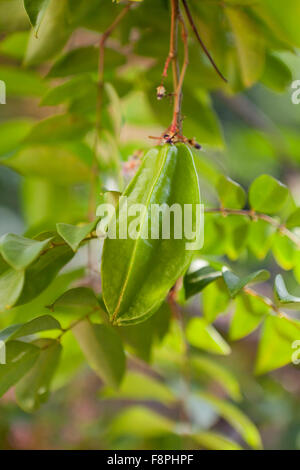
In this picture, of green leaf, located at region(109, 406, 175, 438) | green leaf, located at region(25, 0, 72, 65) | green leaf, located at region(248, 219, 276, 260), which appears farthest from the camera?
green leaf, located at region(109, 406, 175, 438)

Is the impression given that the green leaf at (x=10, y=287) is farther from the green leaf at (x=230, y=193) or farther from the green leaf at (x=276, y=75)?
the green leaf at (x=276, y=75)

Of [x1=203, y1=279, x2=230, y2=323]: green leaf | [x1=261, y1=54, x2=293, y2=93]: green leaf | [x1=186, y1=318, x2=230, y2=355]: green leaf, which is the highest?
[x1=261, y1=54, x2=293, y2=93]: green leaf

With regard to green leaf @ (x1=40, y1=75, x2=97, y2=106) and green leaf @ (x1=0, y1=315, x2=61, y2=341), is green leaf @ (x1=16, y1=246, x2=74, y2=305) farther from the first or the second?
green leaf @ (x1=40, y1=75, x2=97, y2=106)

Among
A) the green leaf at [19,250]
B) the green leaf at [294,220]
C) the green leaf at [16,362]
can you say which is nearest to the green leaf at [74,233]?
the green leaf at [19,250]

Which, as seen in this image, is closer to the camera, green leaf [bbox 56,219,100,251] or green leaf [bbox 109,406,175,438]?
green leaf [bbox 56,219,100,251]

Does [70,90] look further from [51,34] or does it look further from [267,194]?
[267,194]

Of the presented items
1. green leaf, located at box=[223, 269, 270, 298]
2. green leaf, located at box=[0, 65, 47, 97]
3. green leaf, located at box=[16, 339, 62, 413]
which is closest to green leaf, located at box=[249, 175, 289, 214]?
green leaf, located at box=[223, 269, 270, 298]
